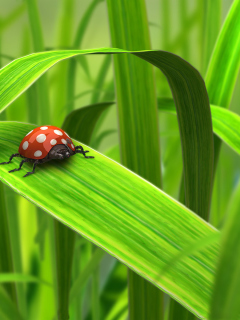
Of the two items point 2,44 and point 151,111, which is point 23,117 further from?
point 151,111

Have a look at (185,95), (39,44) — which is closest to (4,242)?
(185,95)

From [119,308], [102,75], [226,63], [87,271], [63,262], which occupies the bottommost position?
[119,308]

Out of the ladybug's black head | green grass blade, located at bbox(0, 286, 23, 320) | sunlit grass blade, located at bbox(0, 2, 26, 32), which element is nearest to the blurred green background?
sunlit grass blade, located at bbox(0, 2, 26, 32)

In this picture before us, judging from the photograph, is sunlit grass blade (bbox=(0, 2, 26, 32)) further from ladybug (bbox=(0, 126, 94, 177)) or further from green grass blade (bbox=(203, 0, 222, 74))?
ladybug (bbox=(0, 126, 94, 177))

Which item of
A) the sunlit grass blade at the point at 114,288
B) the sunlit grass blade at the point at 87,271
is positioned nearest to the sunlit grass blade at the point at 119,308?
the sunlit grass blade at the point at 114,288

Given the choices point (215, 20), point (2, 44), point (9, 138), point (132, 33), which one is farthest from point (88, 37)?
point (9, 138)

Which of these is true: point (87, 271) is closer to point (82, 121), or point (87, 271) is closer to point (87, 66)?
point (82, 121)
